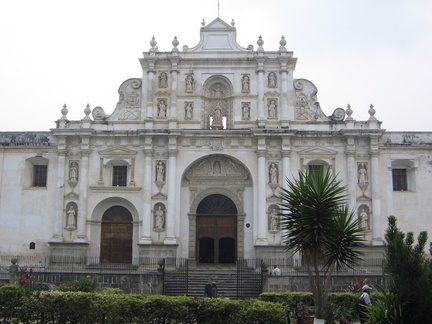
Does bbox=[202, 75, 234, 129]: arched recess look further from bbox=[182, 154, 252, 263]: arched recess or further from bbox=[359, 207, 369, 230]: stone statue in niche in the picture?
bbox=[359, 207, 369, 230]: stone statue in niche

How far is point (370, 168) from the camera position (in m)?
30.0

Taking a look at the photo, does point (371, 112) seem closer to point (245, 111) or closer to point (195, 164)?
point (245, 111)

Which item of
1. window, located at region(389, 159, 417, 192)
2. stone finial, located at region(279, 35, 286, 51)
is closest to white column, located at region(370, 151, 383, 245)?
window, located at region(389, 159, 417, 192)

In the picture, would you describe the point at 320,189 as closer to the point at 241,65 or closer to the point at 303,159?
the point at 303,159

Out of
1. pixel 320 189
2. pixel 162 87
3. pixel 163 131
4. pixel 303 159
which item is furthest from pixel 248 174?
pixel 320 189

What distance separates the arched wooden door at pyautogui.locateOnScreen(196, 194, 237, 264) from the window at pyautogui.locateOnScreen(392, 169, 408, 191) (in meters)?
10.3

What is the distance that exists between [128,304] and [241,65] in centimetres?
2068

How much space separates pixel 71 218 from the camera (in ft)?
98.0

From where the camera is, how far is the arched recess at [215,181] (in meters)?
30.6

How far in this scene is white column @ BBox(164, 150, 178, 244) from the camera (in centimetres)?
2917

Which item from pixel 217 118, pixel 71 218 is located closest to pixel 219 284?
pixel 71 218

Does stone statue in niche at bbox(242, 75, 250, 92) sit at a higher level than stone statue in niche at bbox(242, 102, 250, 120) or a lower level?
higher

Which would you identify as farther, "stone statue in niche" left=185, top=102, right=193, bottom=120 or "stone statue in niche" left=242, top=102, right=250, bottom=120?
"stone statue in niche" left=185, top=102, right=193, bottom=120

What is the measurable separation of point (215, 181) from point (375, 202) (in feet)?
32.1
